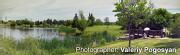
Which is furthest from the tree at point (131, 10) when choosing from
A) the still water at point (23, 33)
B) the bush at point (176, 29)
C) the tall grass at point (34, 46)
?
the still water at point (23, 33)

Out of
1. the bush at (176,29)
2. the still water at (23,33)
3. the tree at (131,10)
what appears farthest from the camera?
the bush at (176,29)

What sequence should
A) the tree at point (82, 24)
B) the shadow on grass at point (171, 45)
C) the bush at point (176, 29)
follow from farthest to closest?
the tree at point (82, 24) → the bush at point (176, 29) → the shadow on grass at point (171, 45)

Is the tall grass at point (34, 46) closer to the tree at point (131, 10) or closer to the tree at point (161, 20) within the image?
the tree at point (131, 10)

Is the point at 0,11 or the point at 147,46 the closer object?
the point at 147,46

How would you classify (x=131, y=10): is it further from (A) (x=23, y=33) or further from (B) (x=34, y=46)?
(A) (x=23, y=33)

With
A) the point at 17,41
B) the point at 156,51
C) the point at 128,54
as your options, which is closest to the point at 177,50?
the point at 156,51

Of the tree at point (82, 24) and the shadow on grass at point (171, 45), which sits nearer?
the shadow on grass at point (171, 45)

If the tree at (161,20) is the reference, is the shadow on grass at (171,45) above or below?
below

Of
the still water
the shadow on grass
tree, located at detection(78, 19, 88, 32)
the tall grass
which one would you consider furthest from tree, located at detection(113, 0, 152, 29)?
tree, located at detection(78, 19, 88, 32)

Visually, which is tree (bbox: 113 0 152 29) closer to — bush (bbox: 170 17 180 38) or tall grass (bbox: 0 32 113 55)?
bush (bbox: 170 17 180 38)

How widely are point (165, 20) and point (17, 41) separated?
5167 millimetres

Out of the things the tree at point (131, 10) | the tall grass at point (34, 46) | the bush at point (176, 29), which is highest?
the tree at point (131, 10)

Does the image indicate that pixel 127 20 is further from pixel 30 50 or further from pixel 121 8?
pixel 30 50

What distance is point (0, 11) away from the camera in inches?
340
